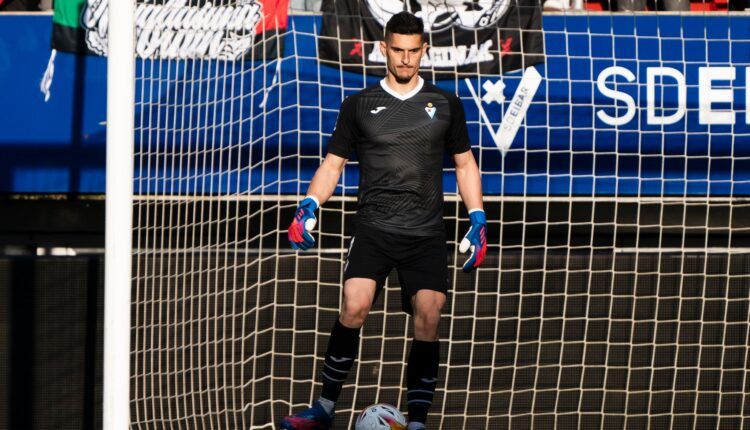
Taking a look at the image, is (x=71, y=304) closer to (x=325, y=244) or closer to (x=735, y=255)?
(x=325, y=244)

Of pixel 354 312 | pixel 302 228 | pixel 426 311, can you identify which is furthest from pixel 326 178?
pixel 426 311

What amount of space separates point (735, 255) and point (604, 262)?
66 cm

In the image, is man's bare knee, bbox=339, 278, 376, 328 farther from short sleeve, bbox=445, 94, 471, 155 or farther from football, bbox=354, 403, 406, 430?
short sleeve, bbox=445, 94, 471, 155

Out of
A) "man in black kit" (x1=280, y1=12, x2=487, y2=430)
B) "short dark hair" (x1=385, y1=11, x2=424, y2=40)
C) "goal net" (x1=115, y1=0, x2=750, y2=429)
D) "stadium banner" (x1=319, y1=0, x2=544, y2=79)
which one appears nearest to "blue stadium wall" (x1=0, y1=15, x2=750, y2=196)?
"stadium banner" (x1=319, y1=0, x2=544, y2=79)

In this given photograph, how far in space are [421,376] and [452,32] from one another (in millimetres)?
2762

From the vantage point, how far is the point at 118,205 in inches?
172

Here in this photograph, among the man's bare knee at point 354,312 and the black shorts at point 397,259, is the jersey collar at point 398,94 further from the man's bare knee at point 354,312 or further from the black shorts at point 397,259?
the man's bare knee at point 354,312

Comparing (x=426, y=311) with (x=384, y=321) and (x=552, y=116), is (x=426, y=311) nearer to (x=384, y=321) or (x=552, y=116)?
(x=384, y=321)

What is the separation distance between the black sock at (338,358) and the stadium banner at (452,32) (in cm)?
263

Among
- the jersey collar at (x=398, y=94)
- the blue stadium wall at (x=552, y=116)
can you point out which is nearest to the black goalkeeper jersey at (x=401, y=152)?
the jersey collar at (x=398, y=94)

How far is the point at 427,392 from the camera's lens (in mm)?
4418

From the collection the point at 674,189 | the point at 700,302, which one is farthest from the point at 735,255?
the point at 674,189

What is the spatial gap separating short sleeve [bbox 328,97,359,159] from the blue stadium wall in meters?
2.06

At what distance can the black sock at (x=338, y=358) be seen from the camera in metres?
4.36
